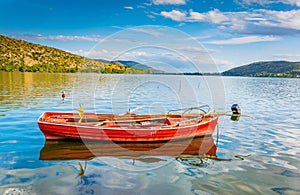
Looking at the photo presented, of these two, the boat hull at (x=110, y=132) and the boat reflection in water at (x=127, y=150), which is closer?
the boat reflection in water at (x=127, y=150)

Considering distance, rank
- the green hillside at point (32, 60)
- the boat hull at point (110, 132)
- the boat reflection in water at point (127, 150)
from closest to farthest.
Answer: the boat reflection in water at point (127, 150) → the boat hull at point (110, 132) → the green hillside at point (32, 60)

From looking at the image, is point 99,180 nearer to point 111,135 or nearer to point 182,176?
point 182,176

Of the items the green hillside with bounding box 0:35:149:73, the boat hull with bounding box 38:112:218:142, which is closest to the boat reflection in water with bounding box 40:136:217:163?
the boat hull with bounding box 38:112:218:142

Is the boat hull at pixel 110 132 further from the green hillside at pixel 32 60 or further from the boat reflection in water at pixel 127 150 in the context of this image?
the green hillside at pixel 32 60

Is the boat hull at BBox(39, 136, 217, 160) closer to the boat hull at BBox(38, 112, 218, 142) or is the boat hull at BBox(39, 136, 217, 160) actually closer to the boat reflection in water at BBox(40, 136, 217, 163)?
the boat reflection in water at BBox(40, 136, 217, 163)

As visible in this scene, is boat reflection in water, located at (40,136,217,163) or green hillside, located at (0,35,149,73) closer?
boat reflection in water, located at (40,136,217,163)

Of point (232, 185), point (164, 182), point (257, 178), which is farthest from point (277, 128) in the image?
point (164, 182)

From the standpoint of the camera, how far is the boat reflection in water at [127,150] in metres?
14.9

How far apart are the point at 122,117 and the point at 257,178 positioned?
1064cm

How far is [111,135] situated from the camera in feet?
55.6

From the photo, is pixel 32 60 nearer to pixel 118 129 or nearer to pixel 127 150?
pixel 118 129

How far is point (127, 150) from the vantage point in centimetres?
1623

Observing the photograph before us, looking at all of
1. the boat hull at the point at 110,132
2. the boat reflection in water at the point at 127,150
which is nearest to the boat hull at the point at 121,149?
the boat reflection in water at the point at 127,150

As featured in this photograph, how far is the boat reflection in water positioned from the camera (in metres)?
14.9
